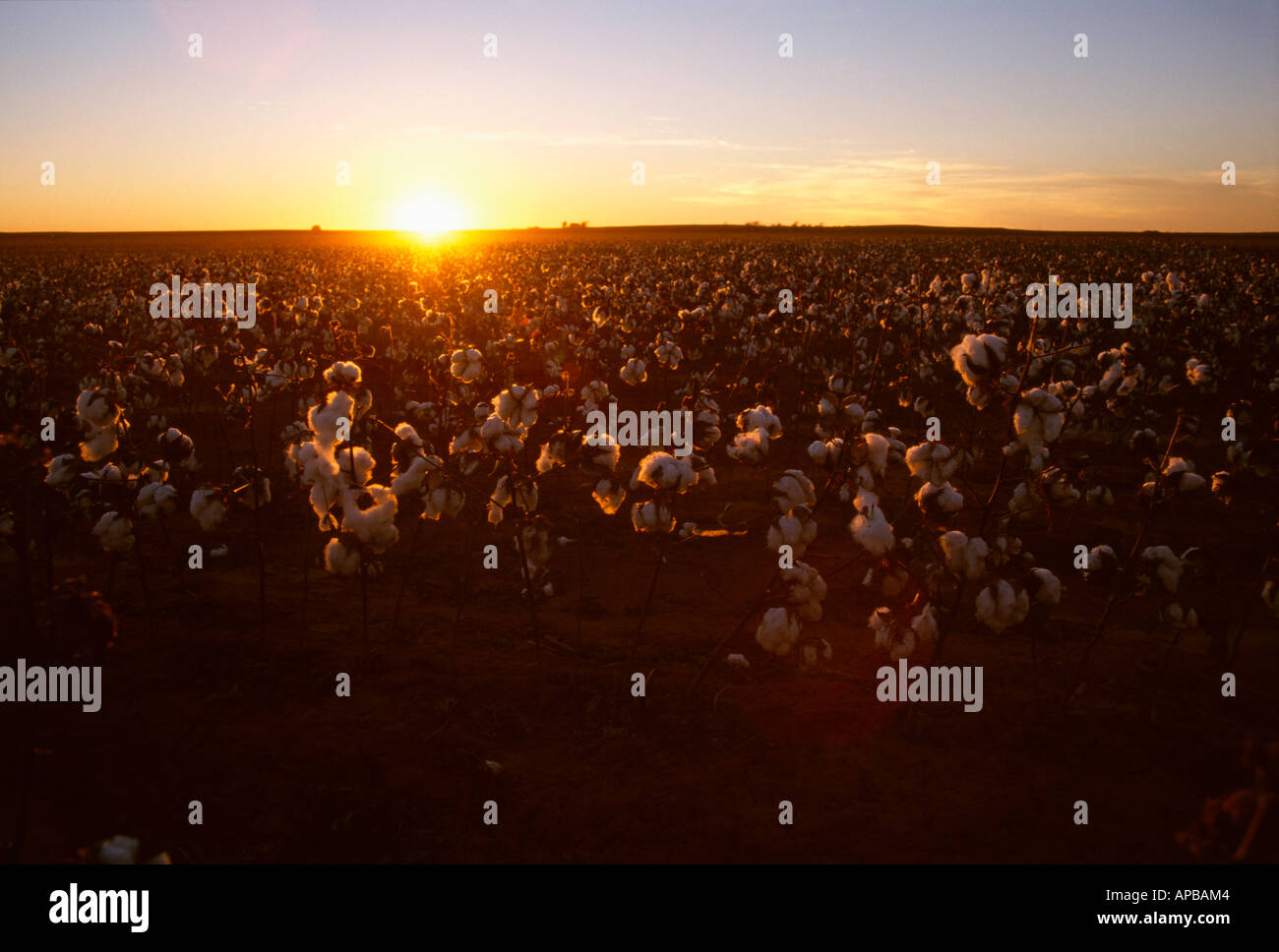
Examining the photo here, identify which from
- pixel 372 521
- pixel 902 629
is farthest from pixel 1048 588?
pixel 372 521

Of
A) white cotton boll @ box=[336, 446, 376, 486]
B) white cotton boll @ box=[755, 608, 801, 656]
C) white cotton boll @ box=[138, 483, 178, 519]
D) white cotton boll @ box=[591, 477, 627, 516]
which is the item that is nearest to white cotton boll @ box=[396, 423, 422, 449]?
white cotton boll @ box=[336, 446, 376, 486]

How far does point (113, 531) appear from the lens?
526 cm

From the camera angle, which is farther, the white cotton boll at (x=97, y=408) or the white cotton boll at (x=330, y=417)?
the white cotton boll at (x=97, y=408)

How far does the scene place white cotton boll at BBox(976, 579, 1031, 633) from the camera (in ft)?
14.4

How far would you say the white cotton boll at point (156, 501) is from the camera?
5320mm

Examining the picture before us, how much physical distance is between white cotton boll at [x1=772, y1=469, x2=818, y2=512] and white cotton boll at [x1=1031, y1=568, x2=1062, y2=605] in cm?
128

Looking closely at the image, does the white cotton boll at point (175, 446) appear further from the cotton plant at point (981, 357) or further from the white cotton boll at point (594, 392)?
the cotton plant at point (981, 357)

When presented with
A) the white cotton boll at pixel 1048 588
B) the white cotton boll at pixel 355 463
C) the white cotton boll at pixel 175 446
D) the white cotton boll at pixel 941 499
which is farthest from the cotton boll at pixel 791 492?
the white cotton boll at pixel 175 446

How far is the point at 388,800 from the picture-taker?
16.3 ft

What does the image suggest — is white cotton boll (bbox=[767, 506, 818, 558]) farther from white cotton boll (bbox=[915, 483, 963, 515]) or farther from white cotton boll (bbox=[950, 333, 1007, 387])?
white cotton boll (bbox=[950, 333, 1007, 387])

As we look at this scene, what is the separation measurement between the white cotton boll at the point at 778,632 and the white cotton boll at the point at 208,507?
10.7 feet

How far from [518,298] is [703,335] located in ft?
27.4
